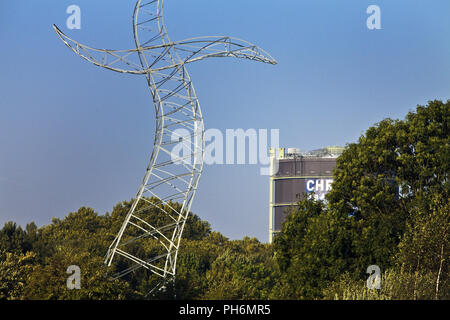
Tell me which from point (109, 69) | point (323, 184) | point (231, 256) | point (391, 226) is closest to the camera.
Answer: point (109, 69)

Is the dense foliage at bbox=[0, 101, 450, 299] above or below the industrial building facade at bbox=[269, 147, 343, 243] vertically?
below

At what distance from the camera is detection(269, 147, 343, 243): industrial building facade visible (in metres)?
168

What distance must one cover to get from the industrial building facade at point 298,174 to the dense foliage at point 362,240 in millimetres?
98062

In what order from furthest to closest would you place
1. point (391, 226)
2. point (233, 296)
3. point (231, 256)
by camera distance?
1. point (231, 256)
2. point (391, 226)
3. point (233, 296)

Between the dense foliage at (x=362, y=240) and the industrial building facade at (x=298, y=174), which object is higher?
the industrial building facade at (x=298, y=174)

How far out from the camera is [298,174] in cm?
17138

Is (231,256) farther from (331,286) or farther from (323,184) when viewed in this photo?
(323,184)

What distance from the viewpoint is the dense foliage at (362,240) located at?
46.4 meters

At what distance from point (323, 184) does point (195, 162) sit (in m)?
124

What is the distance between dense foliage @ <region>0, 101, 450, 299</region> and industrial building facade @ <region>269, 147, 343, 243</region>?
98062 mm
